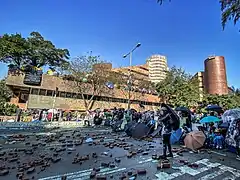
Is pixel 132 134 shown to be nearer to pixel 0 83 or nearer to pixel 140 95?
pixel 0 83

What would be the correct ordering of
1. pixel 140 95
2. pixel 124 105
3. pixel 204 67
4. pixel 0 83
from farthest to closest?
pixel 204 67, pixel 140 95, pixel 124 105, pixel 0 83

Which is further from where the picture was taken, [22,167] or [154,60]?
[154,60]

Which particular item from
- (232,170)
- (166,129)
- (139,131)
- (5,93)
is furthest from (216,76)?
(232,170)

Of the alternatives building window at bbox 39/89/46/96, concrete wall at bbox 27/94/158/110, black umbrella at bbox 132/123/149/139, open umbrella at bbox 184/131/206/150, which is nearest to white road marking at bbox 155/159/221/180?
open umbrella at bbox 184/131/206/150

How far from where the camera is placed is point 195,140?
7926 mm

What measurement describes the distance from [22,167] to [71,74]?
29576 mm

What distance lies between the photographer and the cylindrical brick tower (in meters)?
79.5

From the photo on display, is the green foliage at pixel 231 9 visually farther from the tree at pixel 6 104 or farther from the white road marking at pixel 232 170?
the tree at pixel 6 104

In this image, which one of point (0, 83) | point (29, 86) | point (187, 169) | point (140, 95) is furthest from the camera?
point (140, 95)

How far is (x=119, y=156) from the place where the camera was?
6695 millimetres

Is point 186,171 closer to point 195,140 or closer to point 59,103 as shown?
point 195,140

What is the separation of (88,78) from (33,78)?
9465 millimetres

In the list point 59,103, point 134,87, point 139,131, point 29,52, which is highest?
point 29,52

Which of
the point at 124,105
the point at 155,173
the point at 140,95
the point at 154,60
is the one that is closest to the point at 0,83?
the point at 124,105
